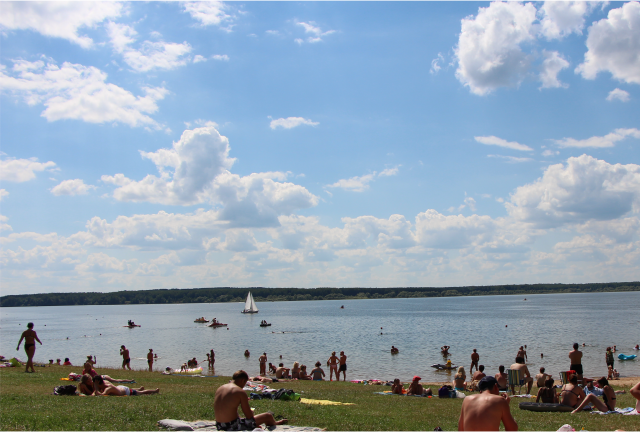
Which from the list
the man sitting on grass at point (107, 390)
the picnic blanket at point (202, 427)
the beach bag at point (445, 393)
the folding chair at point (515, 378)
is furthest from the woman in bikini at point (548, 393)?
the man sitting on grass at point (107, 390)

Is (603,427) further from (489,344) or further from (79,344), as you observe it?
(79,344)

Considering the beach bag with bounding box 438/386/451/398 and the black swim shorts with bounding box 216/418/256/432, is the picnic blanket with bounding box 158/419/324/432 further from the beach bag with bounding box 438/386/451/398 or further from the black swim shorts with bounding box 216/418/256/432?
the beach bag with bounding box 438/386/451/398

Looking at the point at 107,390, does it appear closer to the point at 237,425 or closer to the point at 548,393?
the point at 237,425

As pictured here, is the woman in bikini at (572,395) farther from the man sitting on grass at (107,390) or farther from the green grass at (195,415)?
the man sitting on grass at (107,390)

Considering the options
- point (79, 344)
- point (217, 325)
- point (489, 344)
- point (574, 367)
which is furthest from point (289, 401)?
point (217, 325)

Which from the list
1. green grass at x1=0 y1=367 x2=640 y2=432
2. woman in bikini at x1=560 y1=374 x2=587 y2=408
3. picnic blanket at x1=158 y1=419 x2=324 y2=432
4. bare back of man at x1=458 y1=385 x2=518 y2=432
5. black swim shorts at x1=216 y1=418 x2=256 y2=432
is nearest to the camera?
bare back of man at x1=458 y1=385 x2=518 y2=432

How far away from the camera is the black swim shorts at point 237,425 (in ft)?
26.7

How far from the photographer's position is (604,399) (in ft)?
43.2

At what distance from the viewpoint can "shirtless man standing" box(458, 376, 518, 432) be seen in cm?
608

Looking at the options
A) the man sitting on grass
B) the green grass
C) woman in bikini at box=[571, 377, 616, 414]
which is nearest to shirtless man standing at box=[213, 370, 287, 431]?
the green grass

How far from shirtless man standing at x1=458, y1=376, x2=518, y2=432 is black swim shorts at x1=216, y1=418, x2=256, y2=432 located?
12.4ft

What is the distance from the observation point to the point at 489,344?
4862cm

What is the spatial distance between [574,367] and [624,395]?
76.4 inches

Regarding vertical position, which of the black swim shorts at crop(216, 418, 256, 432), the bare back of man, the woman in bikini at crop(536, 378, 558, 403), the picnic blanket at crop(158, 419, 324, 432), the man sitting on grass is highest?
the bare back of man
